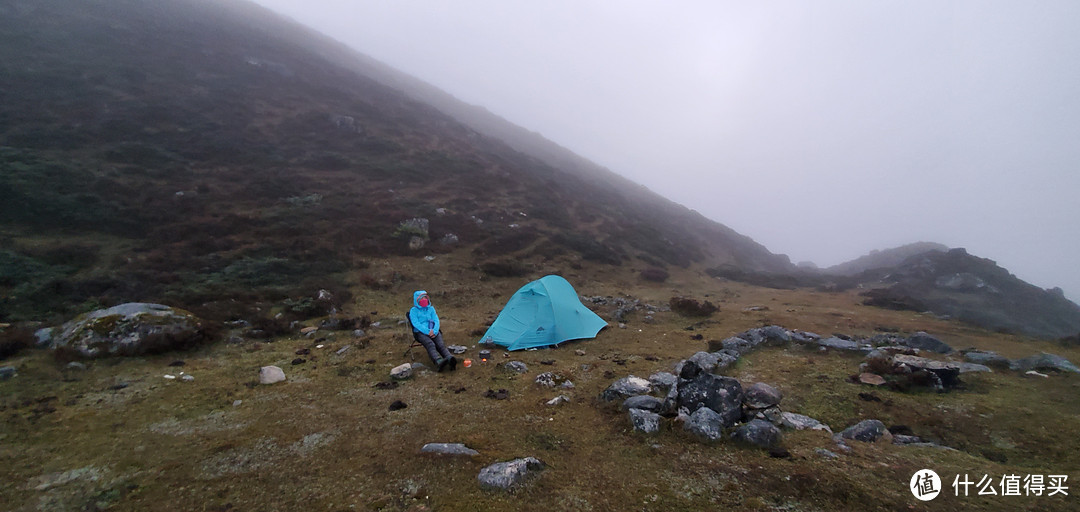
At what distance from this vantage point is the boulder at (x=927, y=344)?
462 inches

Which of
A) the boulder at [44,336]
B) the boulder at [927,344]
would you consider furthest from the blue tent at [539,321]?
the boulder at [44,336]

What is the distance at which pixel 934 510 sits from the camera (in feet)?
14.8

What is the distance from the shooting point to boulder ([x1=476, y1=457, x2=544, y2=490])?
5023 mm

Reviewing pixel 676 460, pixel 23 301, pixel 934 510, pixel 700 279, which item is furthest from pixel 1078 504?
pixel 700 279

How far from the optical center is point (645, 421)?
6641 millimetres

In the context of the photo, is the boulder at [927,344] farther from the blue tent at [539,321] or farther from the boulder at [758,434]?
the boulder at [758,434]

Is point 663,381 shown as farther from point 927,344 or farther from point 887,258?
point 887,258

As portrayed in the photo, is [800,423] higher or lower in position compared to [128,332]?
higher

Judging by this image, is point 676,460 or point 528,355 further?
point 528,355

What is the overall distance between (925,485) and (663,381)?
4.20 meters

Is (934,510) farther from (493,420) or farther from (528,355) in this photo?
(528,355)

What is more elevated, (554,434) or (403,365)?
(554,434)

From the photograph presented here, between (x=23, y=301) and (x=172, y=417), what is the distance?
338 inches

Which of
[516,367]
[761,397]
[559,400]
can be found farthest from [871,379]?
[516,367]
